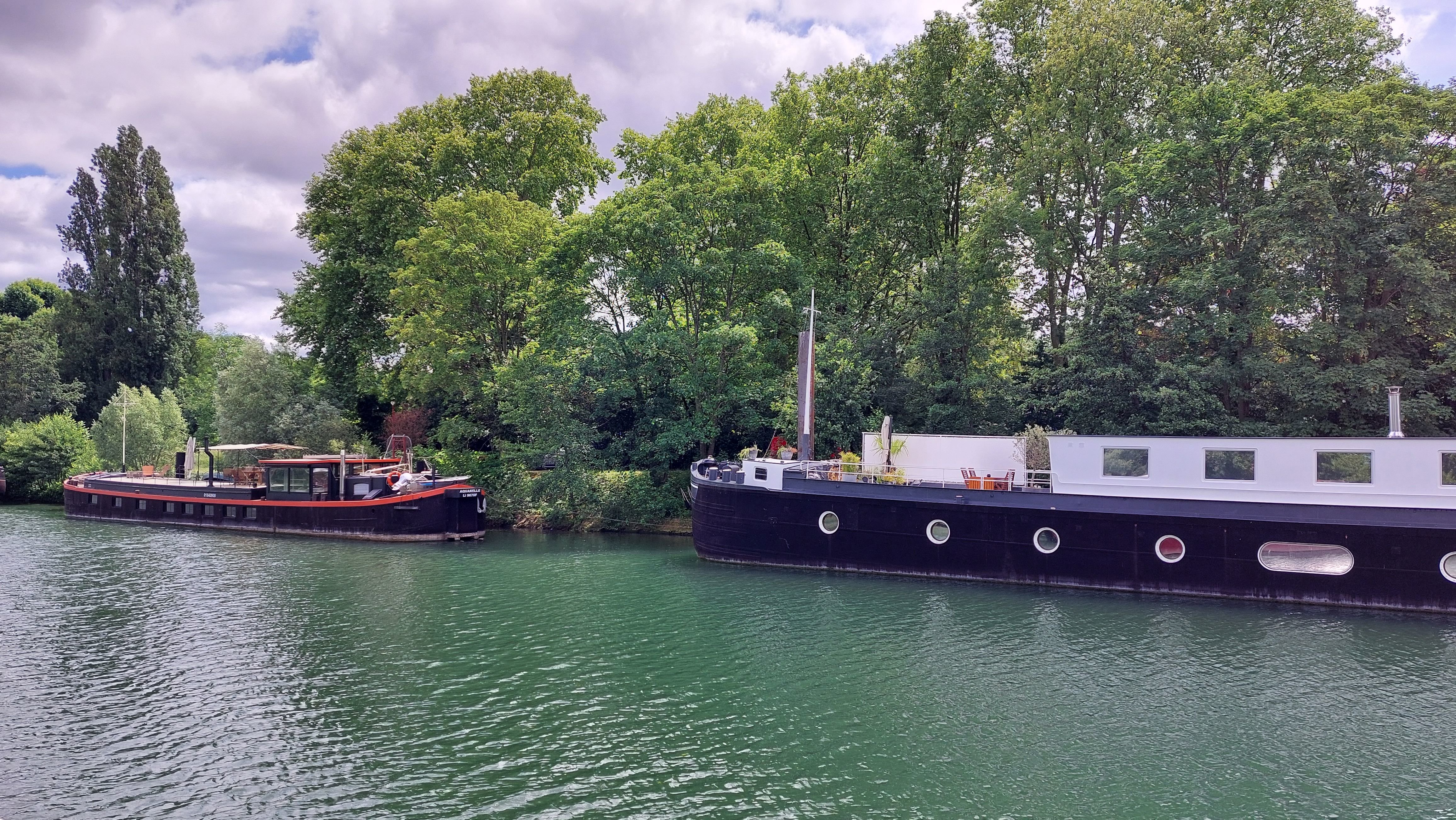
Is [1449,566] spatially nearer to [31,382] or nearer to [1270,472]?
[1270,472]

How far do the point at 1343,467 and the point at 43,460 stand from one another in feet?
203

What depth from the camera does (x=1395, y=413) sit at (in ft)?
69.0

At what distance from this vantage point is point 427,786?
1029 centimetres

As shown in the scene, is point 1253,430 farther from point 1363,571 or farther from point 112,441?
point 112,441

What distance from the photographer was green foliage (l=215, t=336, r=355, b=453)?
4297 cm

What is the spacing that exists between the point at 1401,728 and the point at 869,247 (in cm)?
2855

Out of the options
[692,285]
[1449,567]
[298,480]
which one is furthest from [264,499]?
[1449,567]

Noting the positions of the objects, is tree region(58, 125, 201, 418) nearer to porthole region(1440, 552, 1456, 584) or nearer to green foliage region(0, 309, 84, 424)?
green foliage region(0, 309, 84, 424)

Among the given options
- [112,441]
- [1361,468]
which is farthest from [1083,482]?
[112,441]

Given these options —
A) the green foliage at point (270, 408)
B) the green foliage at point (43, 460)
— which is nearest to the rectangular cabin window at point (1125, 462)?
the green foliage at point (270, 408)

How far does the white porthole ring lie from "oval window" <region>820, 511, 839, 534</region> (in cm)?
1453

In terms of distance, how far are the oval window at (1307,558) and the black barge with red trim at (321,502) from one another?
26.6 meters

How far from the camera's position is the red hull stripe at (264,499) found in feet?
105

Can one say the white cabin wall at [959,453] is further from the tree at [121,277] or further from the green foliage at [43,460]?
the tree at [121,277]
